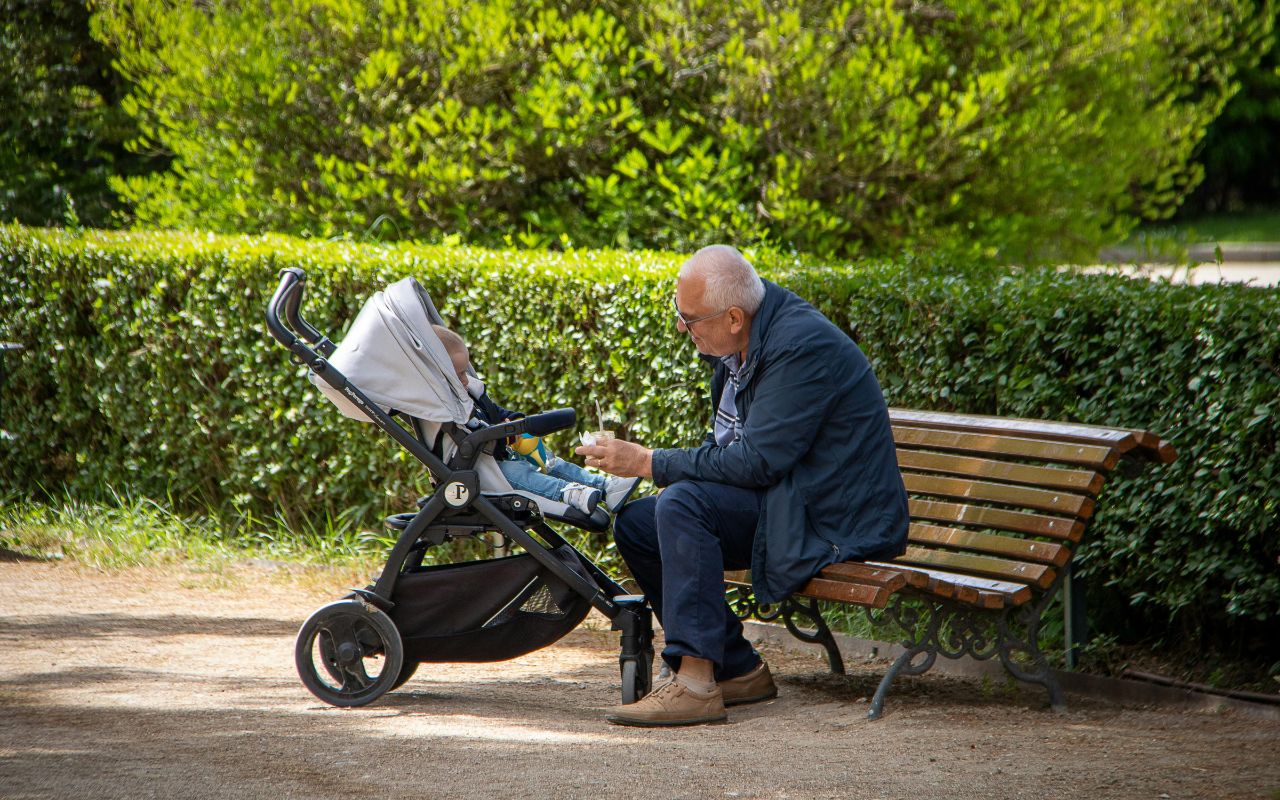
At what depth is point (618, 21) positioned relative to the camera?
8.66 metres

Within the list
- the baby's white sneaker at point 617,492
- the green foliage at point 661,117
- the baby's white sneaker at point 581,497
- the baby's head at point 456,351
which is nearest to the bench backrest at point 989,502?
the baby's white sneaker at point 617,492

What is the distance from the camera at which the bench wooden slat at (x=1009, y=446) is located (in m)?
4.42

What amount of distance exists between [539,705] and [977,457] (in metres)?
1.75

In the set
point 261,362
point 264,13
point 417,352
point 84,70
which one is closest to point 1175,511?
point 417,352

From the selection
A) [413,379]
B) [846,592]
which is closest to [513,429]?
[413,379]

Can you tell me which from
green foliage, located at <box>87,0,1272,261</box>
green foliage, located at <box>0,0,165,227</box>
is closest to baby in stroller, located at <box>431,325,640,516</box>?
green foliage, located at <box>87,0,1272,261</box>

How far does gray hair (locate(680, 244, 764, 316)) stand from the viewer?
451 cm

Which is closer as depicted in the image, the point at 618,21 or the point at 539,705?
the point at 539,705

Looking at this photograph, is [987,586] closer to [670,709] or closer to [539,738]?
[670,709]

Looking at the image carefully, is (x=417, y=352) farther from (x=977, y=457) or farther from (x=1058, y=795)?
(x=1058, y=795)

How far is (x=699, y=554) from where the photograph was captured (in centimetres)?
435

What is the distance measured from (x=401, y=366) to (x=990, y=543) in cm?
206

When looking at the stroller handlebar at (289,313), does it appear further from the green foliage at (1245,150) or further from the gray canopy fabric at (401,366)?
the green foliage at (1245,150)

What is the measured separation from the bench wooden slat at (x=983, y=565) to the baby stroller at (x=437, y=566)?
3.26ft
